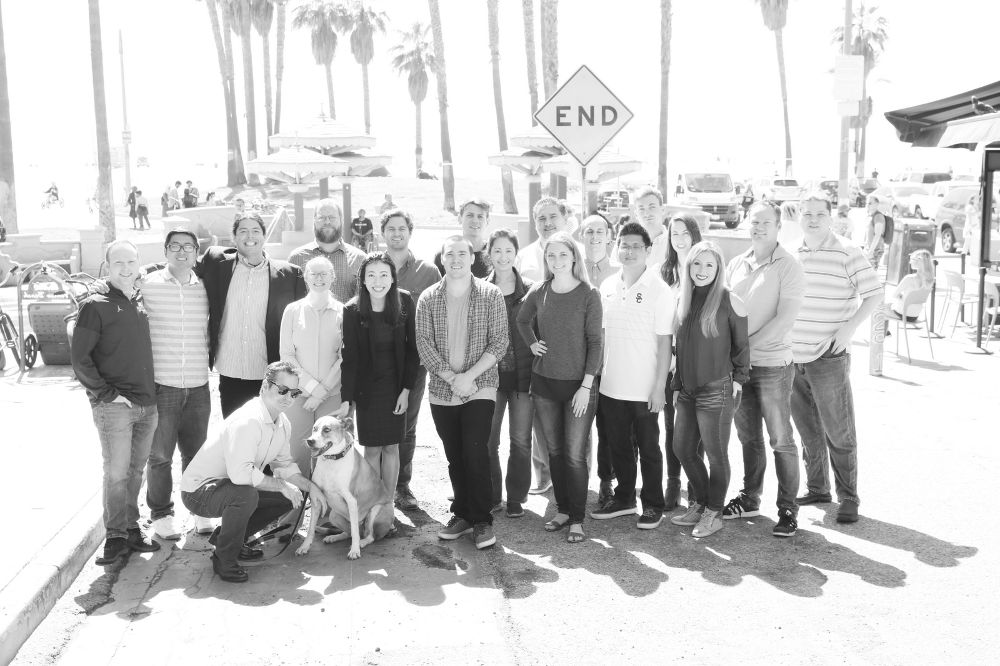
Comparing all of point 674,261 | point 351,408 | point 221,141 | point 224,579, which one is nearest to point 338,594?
point 224,579

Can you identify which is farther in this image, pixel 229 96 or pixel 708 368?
pixel 229 96

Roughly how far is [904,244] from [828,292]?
35.4ft

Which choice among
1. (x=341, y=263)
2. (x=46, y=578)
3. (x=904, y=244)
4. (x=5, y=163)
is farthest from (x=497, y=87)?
(x=46, y=578)

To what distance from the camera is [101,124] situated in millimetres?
23484

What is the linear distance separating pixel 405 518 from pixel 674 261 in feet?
8.21

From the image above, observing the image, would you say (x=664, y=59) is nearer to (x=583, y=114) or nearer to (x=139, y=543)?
(x=583, y=114)

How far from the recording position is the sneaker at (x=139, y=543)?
225 inches

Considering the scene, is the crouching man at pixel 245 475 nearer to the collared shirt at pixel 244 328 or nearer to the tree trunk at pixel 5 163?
the collared shirt at pixel 244 328

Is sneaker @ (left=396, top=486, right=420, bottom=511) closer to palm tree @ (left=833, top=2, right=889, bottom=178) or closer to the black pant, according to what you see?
the black pant

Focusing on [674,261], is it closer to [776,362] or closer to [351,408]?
[776,362]

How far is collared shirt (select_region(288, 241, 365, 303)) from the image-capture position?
6953 mm

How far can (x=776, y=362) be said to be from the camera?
19.3ft

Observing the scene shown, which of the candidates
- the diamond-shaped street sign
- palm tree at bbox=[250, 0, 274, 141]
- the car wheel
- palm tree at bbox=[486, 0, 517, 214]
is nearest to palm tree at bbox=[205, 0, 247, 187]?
palm tree at bbox=[250, 0, 274, 141]

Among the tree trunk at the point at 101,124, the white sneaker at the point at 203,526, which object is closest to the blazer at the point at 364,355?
the white sneaker at the point at 203,526
